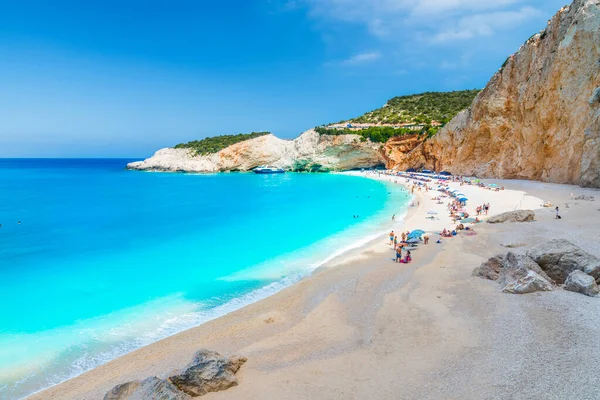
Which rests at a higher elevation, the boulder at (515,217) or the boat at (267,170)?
the boat at (267,170)

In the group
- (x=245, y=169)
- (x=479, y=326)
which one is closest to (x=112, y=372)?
(x=479, y=326)

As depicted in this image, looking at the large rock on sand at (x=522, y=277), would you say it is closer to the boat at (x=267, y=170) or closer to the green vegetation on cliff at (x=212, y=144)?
the boat at (x=267, y=170)

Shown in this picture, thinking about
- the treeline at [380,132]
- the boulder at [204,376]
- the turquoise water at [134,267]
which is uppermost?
the treeline at [380,132]

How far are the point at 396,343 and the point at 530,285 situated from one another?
4926 mm

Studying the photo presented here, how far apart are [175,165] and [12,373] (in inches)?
3759

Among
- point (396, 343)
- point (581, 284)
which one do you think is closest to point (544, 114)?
point (581, 284)

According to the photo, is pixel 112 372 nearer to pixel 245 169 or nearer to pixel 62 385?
pixel 62 385

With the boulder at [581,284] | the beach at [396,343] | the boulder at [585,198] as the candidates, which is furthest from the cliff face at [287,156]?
the boulder at [581,284]

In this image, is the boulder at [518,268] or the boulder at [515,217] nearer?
the boulder at [518,268]

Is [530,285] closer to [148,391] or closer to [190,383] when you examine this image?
[190,383]

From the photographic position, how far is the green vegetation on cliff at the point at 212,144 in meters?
98.1

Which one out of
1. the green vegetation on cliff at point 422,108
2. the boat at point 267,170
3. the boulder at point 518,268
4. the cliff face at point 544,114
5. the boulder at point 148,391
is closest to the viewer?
the boulder at point 148,391

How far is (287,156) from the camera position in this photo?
288ft

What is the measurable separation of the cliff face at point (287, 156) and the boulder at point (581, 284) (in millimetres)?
62206
